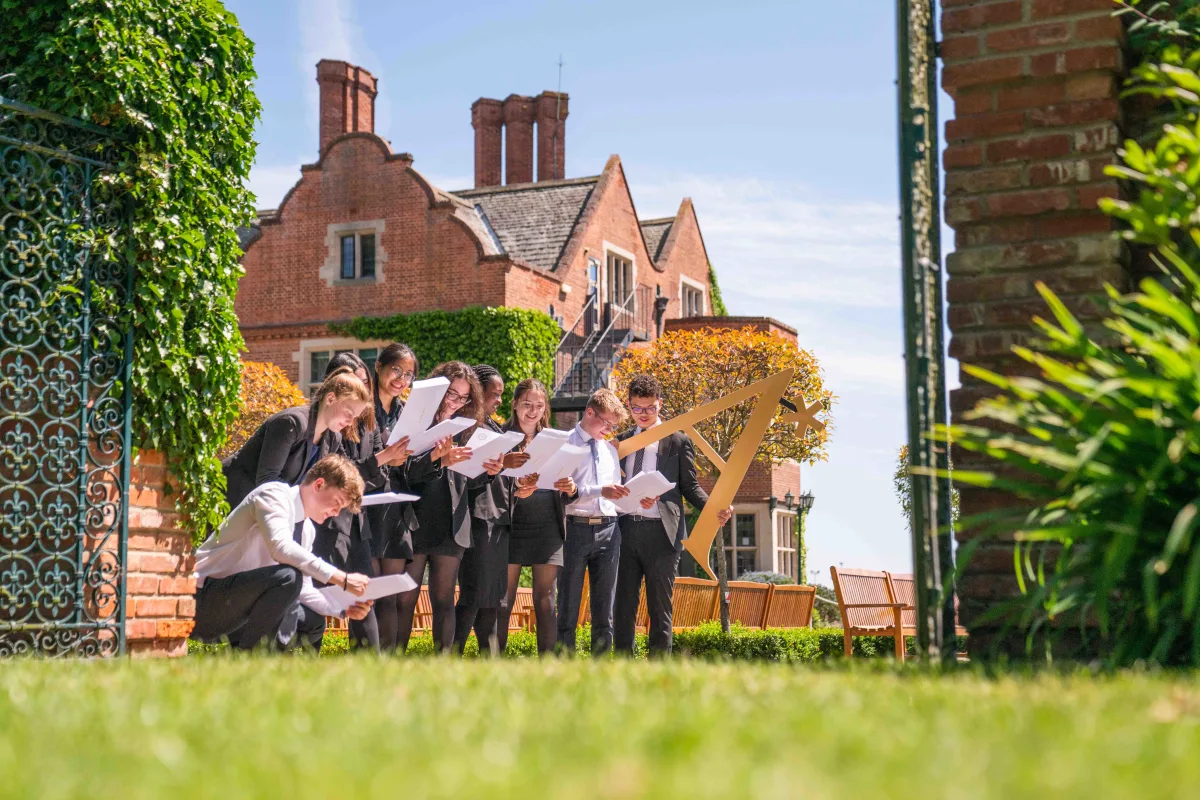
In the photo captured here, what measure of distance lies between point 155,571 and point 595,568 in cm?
301

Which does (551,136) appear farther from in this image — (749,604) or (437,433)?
(437,433)

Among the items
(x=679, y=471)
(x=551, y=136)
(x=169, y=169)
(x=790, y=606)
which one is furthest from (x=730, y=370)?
(x=169, y=169)

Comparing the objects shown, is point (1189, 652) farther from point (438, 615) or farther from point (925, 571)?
point (438, 615)

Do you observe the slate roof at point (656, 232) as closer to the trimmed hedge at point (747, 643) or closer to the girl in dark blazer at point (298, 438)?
the trimmed hedge at point (747, 643)

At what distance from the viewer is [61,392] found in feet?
22.2

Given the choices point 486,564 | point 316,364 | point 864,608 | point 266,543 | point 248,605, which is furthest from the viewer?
point 316,364

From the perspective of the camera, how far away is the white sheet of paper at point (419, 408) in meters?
7.45

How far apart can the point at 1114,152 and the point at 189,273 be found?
4.62 meters

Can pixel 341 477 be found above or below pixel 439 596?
above

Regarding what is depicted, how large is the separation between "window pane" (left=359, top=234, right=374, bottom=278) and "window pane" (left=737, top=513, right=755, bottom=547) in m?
11.9

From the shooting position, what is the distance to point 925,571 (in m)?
4.85

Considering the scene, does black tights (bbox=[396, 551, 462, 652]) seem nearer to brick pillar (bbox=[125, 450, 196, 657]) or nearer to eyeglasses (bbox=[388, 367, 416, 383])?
eyeglasses (bbox=[388, 367, 416, 383])

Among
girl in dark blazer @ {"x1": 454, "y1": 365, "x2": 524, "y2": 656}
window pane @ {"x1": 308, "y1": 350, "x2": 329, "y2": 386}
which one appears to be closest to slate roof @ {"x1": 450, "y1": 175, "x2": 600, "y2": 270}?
window pane @ {"x1": 308, "y1": 350, "x2": 329, "y2": 386}

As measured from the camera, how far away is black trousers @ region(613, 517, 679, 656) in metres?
9.02
